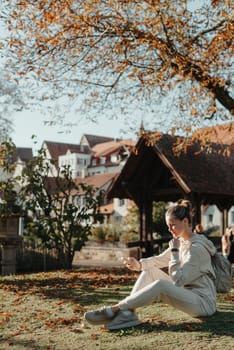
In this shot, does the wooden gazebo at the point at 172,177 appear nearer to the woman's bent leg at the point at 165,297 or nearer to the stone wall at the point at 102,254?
the stone wall at the point at 102,254

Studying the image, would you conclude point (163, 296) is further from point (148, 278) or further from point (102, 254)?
point (102, 254)

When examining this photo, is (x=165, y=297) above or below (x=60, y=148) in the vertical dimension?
below

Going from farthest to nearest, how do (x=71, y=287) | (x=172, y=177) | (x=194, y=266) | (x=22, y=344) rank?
(x=172, y=177), (x=71, y=287), (x=194, y=266), (x=22, y=344)

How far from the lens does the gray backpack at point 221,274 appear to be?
20.8 feet

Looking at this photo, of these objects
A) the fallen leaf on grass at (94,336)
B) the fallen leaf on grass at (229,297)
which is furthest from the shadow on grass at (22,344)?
the fallen leaf on grass at (229,297)

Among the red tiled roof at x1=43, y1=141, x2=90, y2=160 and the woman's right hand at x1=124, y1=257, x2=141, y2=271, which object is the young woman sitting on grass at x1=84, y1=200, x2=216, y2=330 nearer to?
the woman's right hand at x1=124, y1=257, x2=141, y2=271

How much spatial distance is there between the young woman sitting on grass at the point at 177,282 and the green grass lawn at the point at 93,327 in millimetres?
164

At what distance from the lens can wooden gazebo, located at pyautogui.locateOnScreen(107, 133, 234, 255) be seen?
61.9 ft

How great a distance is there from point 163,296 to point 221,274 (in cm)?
97

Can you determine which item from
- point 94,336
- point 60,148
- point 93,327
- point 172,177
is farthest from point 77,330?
point 60,148

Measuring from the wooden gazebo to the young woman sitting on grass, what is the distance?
39.4 feet

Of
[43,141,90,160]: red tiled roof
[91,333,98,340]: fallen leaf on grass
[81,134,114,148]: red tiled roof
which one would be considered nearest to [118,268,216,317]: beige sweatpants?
[91,333,98,340]: fallen leaf on grass

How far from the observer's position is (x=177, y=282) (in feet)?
19.3

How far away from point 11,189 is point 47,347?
11.6m
